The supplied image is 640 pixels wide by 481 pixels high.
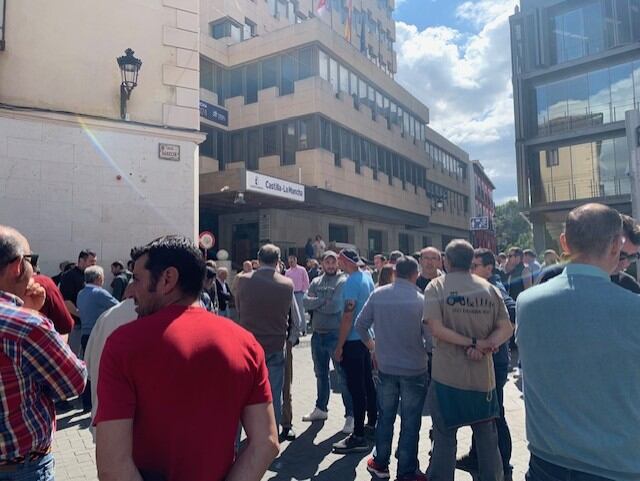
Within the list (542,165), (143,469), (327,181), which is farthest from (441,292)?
(542,165)

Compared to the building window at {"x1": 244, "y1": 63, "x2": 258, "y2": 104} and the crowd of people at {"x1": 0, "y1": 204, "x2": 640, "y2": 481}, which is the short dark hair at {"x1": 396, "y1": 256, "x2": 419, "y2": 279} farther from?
the building window at {"x1": 244, "y1": 63, "x2": 258, "y2": 104}

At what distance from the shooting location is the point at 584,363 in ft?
6.17

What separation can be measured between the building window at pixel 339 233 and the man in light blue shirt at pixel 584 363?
2226cm

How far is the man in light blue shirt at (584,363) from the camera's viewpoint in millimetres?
1819

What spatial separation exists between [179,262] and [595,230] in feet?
5.73

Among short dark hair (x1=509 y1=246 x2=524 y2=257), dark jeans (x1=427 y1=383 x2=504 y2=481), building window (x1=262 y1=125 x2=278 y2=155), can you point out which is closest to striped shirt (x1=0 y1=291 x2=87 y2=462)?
dark jeans (x1=427 y1=383 x2=504 y2=481)

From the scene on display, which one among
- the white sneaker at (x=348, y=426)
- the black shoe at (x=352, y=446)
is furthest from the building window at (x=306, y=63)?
the black shoe at (x=352, y=446)

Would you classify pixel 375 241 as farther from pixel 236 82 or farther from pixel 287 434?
pixel 287 434

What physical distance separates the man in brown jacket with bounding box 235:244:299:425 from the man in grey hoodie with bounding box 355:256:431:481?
3.38 ft

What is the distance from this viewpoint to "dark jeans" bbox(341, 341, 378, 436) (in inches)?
196

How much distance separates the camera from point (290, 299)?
4879 millimetres

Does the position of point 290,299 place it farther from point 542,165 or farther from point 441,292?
point 542,165

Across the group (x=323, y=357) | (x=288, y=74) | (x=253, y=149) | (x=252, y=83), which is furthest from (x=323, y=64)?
(x=323, y=357)

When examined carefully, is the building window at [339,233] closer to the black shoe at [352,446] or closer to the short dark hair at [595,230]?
the black shoe at [352,446]
